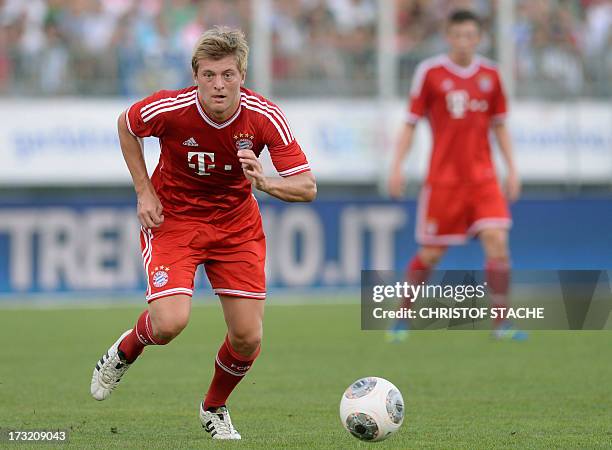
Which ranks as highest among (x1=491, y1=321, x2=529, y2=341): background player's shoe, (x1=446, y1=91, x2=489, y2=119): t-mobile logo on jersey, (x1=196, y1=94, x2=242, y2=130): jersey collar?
(x1=196, y1=94, x2=242, y2=130): jersey collar

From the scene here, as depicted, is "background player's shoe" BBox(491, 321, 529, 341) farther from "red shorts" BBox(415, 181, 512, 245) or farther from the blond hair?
the blond hair

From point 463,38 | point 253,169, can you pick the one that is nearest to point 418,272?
point 463,38

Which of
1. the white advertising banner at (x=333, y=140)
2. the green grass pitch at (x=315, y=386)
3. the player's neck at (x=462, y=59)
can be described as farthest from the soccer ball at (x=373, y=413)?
the white advertising banner at (x=333, y=140)

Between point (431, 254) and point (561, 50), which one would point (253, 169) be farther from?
point (561, 50)

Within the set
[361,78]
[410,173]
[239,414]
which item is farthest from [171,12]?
[239,414]

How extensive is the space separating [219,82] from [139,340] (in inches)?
56.4

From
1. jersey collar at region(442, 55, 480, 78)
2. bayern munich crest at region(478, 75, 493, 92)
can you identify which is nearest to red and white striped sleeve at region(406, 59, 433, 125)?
jersey collar at region(442, 55, 480, 78)

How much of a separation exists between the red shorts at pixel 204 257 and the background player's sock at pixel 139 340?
6.3 inches

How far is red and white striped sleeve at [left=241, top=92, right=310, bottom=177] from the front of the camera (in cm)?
661

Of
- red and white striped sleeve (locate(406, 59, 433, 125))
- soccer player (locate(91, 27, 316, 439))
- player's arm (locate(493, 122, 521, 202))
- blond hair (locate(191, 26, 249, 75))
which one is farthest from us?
red and white striped sleeve (locate(406, 59, 433, 125))

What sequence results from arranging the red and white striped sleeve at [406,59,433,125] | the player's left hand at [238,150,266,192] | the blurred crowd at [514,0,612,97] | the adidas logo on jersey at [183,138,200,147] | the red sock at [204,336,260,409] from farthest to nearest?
the blurred crowd at [514,0,612,97], the red and white striped sleeve at [406,59,433,125], the red sock at [204,336,260,409], the adidas logo on jersey at [183,138,200,147], the player's left hand at [238,150,266,192]

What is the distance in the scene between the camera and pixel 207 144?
22.0 feet

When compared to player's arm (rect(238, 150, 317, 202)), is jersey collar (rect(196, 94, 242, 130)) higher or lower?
higher

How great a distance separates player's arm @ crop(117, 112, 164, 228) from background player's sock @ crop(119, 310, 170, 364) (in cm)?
50
